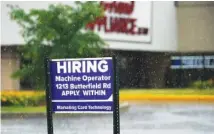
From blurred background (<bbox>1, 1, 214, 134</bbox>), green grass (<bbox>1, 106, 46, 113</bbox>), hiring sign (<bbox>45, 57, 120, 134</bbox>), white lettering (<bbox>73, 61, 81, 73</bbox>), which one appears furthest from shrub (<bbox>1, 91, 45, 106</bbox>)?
white lettering (<bbox>73, 61, 81, 73</bbox>)

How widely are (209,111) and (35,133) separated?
22.8 ft

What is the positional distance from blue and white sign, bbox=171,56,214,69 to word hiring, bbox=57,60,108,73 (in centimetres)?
2827

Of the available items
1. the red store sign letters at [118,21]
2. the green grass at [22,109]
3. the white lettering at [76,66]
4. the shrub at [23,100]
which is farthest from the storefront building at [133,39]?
the white lettering at [76,66]

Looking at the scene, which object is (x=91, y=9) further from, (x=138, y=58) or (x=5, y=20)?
(x=138, y=58)

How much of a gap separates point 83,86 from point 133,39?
973 inches

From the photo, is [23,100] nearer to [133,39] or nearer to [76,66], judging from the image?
[76,66]

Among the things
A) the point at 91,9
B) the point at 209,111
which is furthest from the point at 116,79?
the point at 91,9

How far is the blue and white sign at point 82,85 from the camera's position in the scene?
6.38 meters

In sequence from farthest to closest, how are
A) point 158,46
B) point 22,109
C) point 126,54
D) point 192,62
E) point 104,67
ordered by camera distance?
point 192,62
point 126,54
point 158,46
point 22,109
point 104,67

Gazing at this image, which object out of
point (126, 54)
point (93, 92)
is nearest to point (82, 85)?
point (93, 92)

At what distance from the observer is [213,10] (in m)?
33.5

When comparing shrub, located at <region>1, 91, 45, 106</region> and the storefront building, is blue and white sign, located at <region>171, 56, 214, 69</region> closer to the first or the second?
the storefront building

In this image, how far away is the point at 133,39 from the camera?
3105 centimetres

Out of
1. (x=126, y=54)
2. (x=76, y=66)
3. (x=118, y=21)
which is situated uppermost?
(x=76, y=66)
